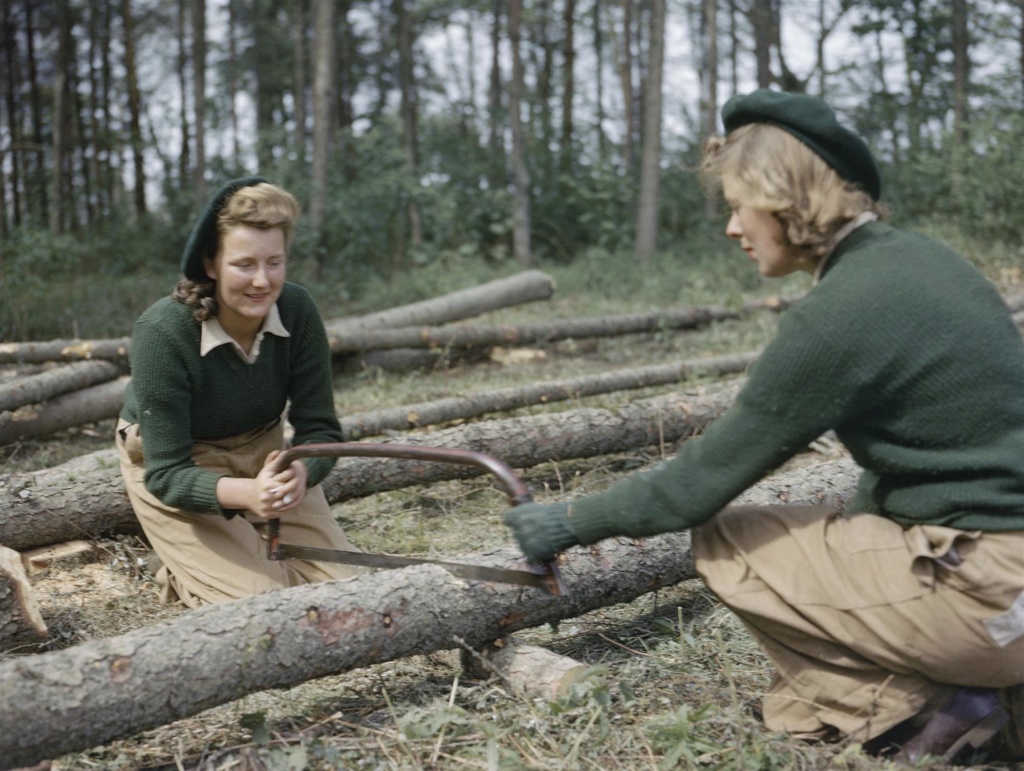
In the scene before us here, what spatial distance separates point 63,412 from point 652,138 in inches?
444

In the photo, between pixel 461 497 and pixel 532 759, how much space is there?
2.63 m

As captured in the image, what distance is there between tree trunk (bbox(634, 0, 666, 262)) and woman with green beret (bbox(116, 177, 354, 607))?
40.5 ft

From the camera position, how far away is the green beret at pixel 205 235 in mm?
3219

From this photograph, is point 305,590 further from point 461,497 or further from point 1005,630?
point 461,497

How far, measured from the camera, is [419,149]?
21.1 metres

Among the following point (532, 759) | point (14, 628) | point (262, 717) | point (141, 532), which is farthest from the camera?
point (141, 532)

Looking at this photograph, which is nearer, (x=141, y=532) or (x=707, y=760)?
(x=707, y=760)

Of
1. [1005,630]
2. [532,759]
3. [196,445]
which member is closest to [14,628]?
[196,445]

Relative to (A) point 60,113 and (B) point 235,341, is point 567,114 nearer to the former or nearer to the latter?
(A) point 60,113

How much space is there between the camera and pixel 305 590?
271cm

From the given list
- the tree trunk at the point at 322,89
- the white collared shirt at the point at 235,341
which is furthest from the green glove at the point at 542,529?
the tree trunk at the point at 322,89

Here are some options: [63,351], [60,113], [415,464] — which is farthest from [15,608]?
[60,113]

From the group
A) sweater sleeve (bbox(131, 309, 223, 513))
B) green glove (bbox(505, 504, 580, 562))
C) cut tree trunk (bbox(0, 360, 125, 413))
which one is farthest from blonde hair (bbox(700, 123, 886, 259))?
cut tree trunk (bbox(0, 360, 125, 413))

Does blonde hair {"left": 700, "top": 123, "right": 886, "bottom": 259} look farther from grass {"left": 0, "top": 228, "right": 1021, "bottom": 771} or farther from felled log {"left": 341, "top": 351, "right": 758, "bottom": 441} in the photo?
felled log {"left": 341, "top": 351, "right": 758, "bottom": 441}
